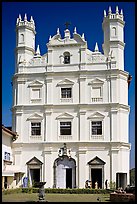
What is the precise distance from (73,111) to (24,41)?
8820 mm

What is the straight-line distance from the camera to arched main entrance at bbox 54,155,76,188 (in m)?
38.4

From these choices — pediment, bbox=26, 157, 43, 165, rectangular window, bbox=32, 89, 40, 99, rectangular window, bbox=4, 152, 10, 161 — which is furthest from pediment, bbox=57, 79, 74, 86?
rectangular window, bbox=4, 152, 10, 161

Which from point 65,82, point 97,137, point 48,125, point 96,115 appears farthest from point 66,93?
point 97,137

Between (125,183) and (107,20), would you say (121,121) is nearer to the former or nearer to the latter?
(125,183)

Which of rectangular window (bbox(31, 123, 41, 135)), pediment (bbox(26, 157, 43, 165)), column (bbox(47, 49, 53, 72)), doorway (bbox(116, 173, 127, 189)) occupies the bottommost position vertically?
doorway (bbox(116, 173, 127, 189))

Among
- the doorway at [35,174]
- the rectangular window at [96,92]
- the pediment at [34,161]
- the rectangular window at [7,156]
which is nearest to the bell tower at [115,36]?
the rectangular window at [96,92]

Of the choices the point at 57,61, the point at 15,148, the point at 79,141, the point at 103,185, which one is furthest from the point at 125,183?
the point at 57,61

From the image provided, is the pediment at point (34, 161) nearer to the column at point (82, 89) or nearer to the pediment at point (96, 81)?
the column at point (82, 89)

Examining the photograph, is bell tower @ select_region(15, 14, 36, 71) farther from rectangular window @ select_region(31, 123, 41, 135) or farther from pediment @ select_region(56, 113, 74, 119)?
pediment @ select_region(56, 113, 74, 119)

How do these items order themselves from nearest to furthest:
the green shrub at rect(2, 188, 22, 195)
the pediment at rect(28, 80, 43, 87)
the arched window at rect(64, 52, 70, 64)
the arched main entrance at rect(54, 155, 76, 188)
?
the green shrub at rect(2, 188, 22, 195) → the arched main entrance at rect(54, 155, 76, 188) → the pediment at rect(28, 80, 43, 87) → the arched window at rect(64, 52, 70, 64)

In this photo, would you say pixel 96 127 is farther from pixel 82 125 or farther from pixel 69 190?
pixel 69 190

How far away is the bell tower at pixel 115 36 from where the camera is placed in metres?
40.2

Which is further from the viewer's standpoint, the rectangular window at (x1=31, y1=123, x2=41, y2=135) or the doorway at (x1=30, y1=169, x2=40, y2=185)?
the rectangular window at (x1=31, y1=123, x2=41, y2=135)

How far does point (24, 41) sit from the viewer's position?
41.8 meters
